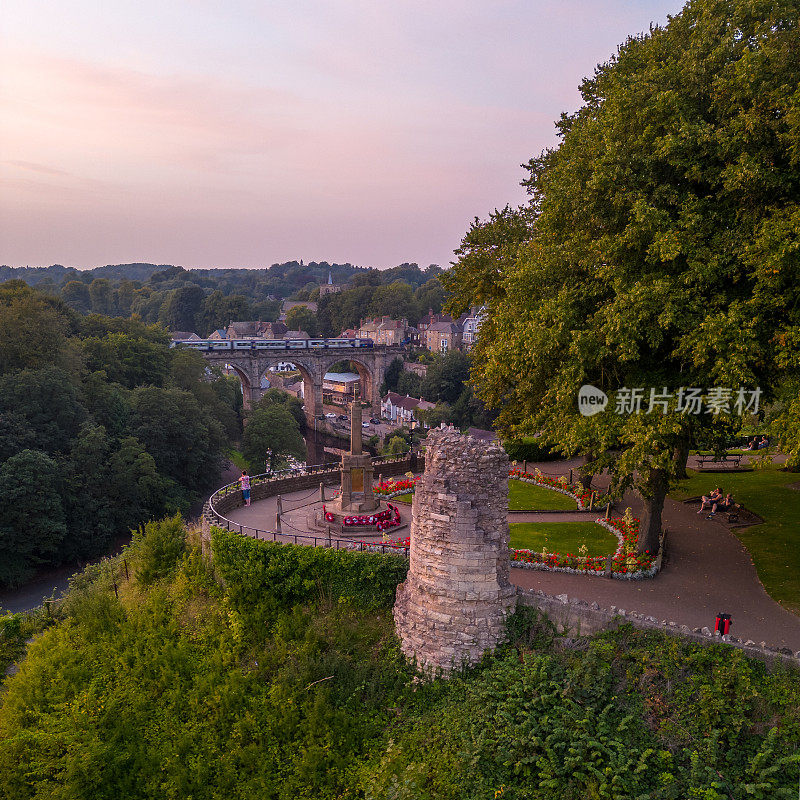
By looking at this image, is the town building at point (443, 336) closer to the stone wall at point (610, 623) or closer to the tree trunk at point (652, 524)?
the tree trunk at point (652, 524)

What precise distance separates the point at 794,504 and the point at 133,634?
2031 cm

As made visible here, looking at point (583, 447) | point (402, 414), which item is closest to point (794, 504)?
point (583, 447)

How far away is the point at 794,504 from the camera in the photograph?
19094mm

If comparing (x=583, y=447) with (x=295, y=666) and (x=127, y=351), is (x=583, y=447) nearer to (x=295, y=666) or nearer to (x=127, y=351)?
(x=295, y=666)

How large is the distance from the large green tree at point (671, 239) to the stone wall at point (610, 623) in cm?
296

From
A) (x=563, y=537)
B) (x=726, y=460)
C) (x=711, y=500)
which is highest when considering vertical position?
(x=726, y=460)

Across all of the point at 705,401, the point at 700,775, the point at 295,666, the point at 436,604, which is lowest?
the point at 295,666

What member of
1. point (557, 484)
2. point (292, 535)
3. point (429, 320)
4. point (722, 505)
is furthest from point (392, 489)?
point (429, 320)

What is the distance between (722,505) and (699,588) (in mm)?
6083

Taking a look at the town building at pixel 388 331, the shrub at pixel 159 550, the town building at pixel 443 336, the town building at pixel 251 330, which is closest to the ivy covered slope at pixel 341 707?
the shrub at pixel 159 550

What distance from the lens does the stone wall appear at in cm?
1020

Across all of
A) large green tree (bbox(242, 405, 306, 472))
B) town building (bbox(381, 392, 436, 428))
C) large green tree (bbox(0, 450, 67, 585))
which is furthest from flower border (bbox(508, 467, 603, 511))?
town building (bbox(381, 392, 436, 428))

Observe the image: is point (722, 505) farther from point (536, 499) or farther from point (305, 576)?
point (305, 576)

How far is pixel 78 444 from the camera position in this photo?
32688 mm
